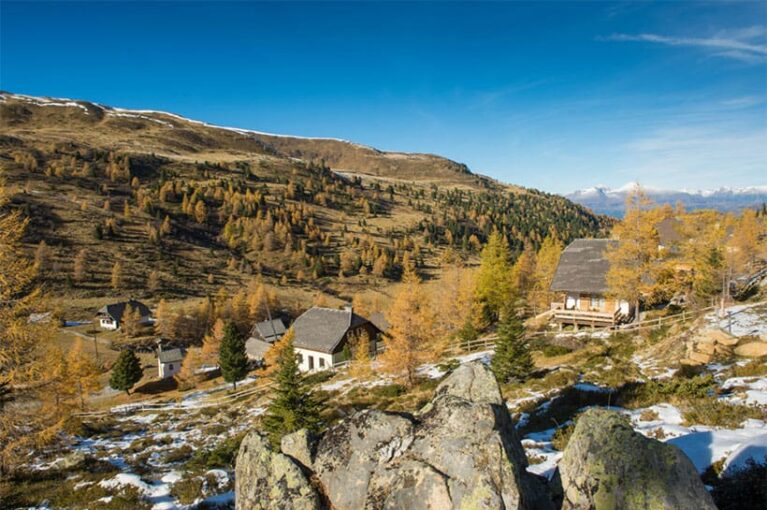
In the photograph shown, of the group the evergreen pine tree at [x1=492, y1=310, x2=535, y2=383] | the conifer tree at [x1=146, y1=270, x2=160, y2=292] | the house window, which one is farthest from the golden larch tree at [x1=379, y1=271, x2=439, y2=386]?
the conifer tree at [x1=146, y1=270, x2=160, y2=292]

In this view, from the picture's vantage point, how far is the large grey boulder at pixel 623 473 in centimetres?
526

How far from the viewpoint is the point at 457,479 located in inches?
→ 225

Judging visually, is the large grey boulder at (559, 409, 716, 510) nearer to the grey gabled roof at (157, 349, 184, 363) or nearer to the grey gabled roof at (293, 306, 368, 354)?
the grey gabled roof at (293, 306, 368, 354)

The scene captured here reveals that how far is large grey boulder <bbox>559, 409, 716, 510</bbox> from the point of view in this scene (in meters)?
5.26

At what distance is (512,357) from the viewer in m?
23.8

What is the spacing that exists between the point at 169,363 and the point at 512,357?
58.9m

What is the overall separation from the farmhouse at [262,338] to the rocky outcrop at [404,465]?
64.3 metres

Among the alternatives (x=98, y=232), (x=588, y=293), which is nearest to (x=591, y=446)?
(x=588, y=293)

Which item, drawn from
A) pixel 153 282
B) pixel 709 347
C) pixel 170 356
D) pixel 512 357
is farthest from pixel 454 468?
pixel 153 282

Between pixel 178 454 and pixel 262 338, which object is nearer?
pixel 178 454

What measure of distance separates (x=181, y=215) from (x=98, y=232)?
3762 centimetres

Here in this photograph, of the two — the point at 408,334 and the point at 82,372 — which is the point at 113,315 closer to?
the point at 82,372

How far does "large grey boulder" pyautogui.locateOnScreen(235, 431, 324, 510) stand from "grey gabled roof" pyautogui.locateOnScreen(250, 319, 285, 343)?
2593 inches

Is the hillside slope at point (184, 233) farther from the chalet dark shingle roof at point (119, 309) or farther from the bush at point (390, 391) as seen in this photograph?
the bush at point (390, 391)
